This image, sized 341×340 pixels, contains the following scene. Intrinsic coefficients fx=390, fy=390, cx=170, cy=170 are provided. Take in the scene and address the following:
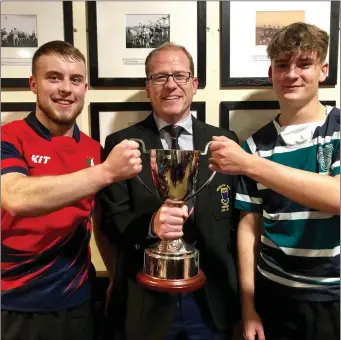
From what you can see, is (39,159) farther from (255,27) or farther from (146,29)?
(255,27)

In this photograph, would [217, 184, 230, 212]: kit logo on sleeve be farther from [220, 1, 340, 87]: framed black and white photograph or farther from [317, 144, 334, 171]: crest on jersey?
[220, 1, 340, 87]: framed black and white photograph

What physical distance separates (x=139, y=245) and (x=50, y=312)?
14.3 inches

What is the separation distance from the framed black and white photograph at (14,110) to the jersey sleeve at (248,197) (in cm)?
93

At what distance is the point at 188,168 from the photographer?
3.79ft

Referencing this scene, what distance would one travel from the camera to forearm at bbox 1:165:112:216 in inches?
44.1

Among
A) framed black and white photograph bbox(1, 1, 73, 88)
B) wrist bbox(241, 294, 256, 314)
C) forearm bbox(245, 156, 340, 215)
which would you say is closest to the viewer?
forearm bbox(245, 156, 340, 215)

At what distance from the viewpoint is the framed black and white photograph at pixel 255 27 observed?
162cm

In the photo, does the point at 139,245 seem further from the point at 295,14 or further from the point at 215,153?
the point at 295,14

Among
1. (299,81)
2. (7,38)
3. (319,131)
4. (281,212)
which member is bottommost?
(281,212)

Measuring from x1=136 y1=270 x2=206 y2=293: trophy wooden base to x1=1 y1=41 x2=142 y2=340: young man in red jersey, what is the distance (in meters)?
0.31

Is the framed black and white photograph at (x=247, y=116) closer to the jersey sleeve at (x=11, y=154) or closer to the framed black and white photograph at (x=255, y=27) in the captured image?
the framed black and white photograph at (x=255, y=27)

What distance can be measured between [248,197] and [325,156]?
30cm

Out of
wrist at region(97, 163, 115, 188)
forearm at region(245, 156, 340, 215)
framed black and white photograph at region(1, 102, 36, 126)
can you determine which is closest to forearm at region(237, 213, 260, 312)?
forearm at region(245, 156, 340, 215)

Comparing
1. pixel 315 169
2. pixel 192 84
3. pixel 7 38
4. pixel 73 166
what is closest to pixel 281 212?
pixel 315 169
